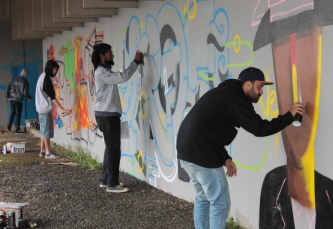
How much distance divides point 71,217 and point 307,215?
2879 millimetres

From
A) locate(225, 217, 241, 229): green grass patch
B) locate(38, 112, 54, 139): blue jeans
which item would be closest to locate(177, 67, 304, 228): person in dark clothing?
locate(225, 217, 241, 229): green grass patch

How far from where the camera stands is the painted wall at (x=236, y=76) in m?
4.50

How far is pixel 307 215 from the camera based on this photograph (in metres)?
4.66

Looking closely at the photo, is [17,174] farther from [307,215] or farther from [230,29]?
[307,215]

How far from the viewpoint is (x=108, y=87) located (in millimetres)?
7805

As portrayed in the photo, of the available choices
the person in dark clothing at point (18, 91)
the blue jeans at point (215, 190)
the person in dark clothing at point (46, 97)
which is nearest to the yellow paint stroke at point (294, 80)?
the blue jeans at point (215, 190)

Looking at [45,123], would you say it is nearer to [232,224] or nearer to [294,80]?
[232,224]

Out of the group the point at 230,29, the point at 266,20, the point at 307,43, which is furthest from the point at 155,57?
the point at 307,43

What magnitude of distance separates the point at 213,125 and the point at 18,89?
13.1 meters

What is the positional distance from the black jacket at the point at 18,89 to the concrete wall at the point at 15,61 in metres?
2.34

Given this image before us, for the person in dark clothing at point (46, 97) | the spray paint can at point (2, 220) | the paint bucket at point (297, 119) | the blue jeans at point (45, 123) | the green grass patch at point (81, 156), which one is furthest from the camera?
the blue jeans at point (45, 123)

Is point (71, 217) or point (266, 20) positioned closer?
point (266, 20)

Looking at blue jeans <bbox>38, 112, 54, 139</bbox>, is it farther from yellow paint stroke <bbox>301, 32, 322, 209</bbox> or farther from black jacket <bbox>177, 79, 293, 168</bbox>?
yellow paint stroke <bbox>301, 32, 322, 209</bbox>

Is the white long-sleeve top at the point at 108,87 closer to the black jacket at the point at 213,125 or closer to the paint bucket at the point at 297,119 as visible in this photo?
the black jacket at the point at 213,125
